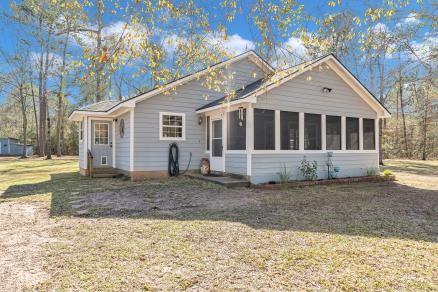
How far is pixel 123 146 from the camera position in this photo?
454 inches

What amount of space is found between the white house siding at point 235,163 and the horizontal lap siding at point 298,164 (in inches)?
16.9

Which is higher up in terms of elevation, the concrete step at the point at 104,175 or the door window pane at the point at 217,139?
the door window pane at the point at 217,139

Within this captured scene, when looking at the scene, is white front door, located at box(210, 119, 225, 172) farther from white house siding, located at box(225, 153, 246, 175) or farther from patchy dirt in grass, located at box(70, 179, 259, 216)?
patchy dirt in grass, located at box(70, 179, 259, 216)

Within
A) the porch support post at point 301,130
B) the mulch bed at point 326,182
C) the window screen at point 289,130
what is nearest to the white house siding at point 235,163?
the mulch bed at point 326,182

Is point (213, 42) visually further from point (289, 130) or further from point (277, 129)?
point (289, 130)

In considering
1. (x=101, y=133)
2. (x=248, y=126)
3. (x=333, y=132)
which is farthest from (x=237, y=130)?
(x=101, y=133)

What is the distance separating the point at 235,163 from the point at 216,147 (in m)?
1.48

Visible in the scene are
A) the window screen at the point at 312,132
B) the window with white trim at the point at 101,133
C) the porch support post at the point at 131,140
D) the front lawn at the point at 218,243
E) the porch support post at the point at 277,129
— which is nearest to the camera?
the front lawn at the point at 218,243

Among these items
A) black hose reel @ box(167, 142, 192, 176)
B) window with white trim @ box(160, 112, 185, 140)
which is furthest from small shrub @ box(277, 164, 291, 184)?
window with white trim @ box(160, 112, 185, 140)

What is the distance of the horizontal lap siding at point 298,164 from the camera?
30.4 ft

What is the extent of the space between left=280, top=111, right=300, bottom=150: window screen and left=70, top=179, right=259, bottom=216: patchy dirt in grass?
2.50 m

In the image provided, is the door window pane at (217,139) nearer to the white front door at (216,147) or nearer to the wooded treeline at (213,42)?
the white front door at (216,147)

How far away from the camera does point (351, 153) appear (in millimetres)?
11289

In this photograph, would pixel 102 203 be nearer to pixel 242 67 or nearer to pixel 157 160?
pixel 157 160
